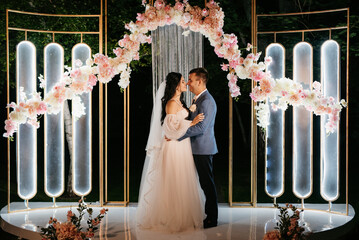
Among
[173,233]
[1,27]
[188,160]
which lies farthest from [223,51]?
[1,27]

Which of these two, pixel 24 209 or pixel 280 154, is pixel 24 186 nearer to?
pixel 24 209

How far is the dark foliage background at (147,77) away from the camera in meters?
8.33

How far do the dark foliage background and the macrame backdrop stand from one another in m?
2.46

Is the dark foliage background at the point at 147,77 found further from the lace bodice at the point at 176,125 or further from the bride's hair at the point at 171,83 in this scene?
the bride's hair at the point at 171,83

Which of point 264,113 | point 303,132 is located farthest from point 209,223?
point 303,132

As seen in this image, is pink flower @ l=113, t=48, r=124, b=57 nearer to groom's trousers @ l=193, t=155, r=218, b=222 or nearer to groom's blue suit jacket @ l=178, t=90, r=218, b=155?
groom's blue suit jacket @ l=178, t=90, r=218, b=155

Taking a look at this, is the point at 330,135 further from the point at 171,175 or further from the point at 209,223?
the point at 171,175

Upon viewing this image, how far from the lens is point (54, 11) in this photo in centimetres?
824

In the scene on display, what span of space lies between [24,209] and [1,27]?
3407 mm

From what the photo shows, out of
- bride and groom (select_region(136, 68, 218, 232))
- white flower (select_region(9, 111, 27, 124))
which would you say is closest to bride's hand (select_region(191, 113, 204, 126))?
bride and groom (select_region(136, 68, 218, 232))

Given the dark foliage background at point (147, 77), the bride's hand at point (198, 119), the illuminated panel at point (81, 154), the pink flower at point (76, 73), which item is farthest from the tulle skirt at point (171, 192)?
the dark foliage background at point (147, 77)

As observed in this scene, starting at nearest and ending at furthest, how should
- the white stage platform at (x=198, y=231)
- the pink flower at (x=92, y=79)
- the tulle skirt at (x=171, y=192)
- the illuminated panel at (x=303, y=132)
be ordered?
the white stage platform at (x=198, y=231) < the tulle skirt at (x=171, y=192) < the pink flower at (x=92, y=79) < the illuminated panel at (x=303, y=132)

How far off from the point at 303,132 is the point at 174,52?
1997mm

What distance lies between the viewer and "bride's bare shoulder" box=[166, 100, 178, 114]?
554cm
